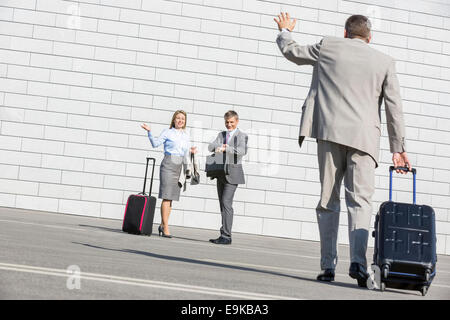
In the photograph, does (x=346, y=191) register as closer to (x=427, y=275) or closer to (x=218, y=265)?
(x=427, y=275)

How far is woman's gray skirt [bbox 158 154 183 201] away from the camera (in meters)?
9.99

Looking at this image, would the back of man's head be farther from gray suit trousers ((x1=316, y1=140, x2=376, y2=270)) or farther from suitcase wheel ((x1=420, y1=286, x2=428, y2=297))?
suitcase wheel ((x1=420, y1=286, x2=428, y2=297))

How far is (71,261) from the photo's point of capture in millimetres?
4836

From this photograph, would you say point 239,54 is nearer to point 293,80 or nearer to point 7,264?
point 293,80

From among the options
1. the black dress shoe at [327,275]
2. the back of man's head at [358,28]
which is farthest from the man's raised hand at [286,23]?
the black dress shoe at [327,275]

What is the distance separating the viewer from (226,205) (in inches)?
377

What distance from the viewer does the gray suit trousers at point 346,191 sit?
5145 mm

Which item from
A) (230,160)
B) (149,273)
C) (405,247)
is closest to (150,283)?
(149,273)

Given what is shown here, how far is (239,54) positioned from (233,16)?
62 cm

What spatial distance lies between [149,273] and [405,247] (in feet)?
5.20

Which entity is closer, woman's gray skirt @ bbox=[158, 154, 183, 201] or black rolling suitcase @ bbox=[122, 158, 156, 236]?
black rolling suitcase @ bbox=[122, 158, 156, 236]

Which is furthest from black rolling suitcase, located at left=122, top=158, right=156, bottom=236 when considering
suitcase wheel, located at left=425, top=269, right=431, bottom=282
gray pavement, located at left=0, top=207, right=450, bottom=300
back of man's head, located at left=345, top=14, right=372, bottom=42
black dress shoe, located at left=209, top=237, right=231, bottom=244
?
suitcase wheel, located at left=425, top=269, right=431, bottom=282

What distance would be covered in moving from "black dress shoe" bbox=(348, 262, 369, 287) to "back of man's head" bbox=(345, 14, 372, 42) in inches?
59.8
